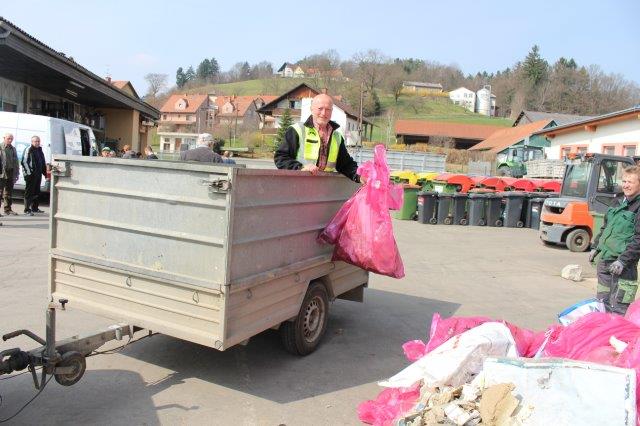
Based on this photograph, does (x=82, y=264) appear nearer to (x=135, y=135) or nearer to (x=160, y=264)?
(x=160, y=264)

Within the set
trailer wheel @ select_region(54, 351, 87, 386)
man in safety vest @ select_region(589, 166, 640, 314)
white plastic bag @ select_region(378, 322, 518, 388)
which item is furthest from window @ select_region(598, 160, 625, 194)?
trailer wheel @ select_region(54, 351, 87, 386)

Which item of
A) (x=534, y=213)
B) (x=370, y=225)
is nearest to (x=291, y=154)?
(x=370, y=225)

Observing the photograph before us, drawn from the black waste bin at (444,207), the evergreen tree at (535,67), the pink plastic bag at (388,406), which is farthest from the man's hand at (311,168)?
the evergreen tree at (535,67)

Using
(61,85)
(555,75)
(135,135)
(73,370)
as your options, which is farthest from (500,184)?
(555,75)

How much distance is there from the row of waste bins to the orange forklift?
12.0 ft

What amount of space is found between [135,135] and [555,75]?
86887 mm

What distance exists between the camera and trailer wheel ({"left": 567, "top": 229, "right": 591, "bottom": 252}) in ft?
44.5

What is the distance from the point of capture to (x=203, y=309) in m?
3.81

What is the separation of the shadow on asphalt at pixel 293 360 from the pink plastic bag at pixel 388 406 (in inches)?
21.3

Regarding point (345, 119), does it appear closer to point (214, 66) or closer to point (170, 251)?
point (170, 251)

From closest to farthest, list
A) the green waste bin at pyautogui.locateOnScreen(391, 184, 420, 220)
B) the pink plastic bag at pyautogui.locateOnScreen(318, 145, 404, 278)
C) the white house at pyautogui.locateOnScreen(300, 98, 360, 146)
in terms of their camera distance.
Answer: the pink plastic bag at pyautogui.locateOnScreen(318, 145, 404, 278), the green waste bin at pyautogui.locateOnScreen(391, 184, 420, 220), the white house at pyautogui.locateOnScreen(300, 98, 360, 146)

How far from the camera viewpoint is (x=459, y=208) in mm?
18078

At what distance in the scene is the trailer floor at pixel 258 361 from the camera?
388 cm

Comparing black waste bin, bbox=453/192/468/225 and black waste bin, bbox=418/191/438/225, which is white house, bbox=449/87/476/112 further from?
black waste bin, bbox=418/191/438/225
